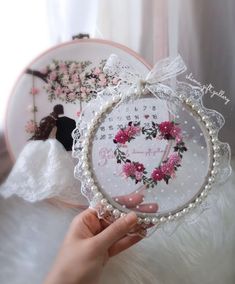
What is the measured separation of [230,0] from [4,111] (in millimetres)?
451

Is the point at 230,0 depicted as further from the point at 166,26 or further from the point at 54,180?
the point at 54,180

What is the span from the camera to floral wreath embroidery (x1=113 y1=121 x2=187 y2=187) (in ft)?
1.67

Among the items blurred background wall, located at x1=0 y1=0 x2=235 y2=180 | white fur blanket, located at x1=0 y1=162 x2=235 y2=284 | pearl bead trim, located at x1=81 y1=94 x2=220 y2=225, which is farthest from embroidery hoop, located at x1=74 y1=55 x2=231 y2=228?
blurred background wall, located at x1=0 y1=0 x2=235 y2=180

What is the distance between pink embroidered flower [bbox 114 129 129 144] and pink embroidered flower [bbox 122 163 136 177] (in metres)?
0.03

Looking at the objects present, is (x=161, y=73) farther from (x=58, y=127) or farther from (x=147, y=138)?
(x=58, y=127)

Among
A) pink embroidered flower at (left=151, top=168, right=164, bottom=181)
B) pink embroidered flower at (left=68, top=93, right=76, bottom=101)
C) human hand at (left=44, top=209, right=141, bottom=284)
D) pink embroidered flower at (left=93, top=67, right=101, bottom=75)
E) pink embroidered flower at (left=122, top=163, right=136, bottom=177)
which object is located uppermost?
pink embroidered flower at (left=93, top=67, right=101, bottom=75)

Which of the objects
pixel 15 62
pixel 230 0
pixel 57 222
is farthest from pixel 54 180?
pixel 230 0

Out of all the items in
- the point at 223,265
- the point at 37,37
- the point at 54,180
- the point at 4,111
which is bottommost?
the point at 223,265

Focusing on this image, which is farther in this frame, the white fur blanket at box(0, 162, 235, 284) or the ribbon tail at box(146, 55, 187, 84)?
the white fur blanket at box(0, 162, 235, 284)

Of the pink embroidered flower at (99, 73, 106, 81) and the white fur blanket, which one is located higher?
the pink embroidered flower at (99, 73, 106, 81)

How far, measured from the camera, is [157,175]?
51 cm

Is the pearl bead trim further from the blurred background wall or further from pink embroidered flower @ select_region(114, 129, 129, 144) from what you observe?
the blurred background wall

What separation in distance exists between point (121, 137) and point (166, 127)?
57 millimetres

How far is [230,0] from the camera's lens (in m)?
0.75
